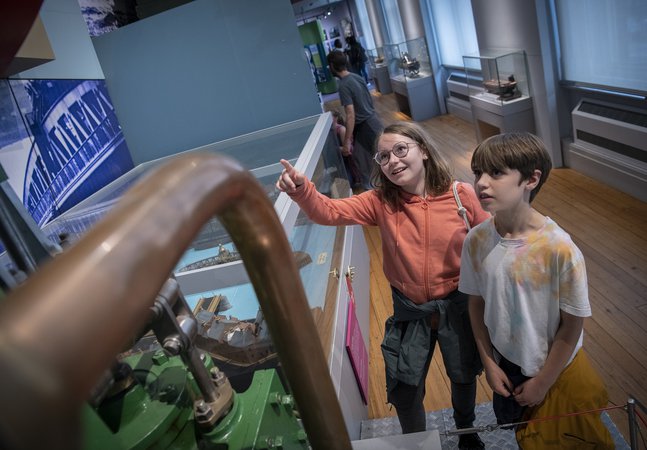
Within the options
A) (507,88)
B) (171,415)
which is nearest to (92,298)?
(171,415)

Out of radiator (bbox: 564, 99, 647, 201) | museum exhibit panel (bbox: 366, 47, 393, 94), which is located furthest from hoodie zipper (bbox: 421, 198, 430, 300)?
museum exhibit panel (bbox: 366, 47, 393, 94)

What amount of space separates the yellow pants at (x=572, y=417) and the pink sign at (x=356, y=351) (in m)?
0.96

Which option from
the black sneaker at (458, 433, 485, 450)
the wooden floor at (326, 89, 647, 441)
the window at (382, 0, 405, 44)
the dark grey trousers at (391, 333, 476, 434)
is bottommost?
the wooden floor at (326, 89, 647, 441)

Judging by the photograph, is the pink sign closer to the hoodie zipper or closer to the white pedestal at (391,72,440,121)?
the hoodie zipper

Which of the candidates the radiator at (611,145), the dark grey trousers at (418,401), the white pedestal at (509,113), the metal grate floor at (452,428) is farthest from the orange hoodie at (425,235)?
the white pedestal at (509,113)

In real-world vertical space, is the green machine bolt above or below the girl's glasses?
below

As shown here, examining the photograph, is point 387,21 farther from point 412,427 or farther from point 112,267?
point 112,267

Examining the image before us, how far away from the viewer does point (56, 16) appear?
3674mm

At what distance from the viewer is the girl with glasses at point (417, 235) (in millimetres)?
1740

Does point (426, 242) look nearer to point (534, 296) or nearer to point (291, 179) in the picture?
point (534, 296)

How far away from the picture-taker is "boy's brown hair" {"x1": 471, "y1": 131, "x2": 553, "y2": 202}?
1.41 metres

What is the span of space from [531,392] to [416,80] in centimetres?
949

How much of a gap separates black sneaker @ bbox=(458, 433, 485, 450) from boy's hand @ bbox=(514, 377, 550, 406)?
0.69 m

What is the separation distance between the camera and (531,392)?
4.82 ft
